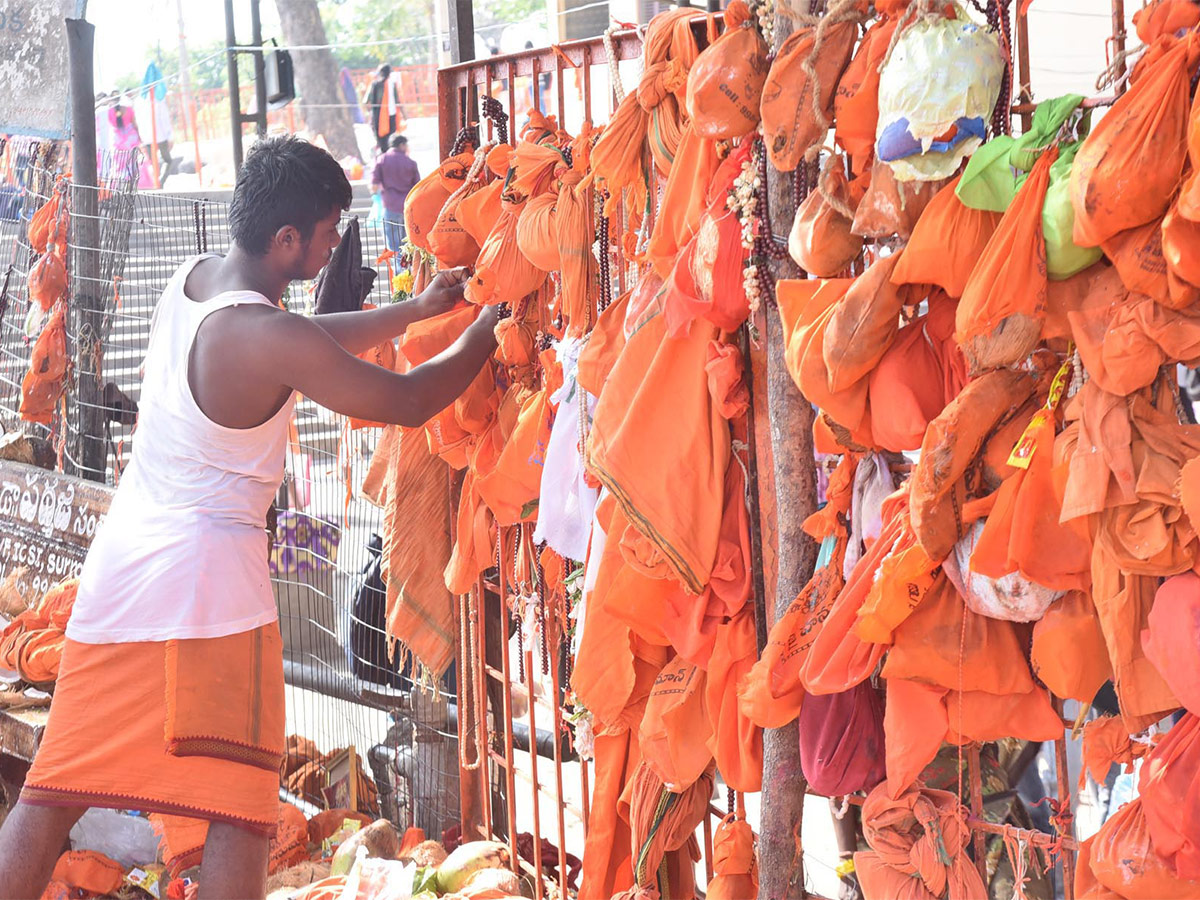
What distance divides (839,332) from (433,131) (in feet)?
69.2

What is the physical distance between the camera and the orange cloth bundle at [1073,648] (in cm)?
199

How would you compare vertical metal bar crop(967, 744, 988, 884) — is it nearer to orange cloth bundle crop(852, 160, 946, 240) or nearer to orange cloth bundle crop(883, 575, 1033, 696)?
orange cloth bundle crop(883, 575, 1033, 696)

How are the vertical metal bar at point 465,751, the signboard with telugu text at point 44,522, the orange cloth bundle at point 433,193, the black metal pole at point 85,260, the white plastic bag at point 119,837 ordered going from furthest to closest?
the black metal pole at point 85,260 < the signboard with telugu text at point 44,522 < the white plastic bag at point 119,837 < the vertical metal bar at point 465,751 < the orange cloth bundle at point 433,193

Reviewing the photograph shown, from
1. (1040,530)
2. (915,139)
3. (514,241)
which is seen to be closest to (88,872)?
(514,241)

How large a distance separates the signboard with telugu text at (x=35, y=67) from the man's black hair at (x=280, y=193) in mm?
3509

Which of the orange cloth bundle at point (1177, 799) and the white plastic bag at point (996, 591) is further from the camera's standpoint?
the white plastic bag at point (996, 591)

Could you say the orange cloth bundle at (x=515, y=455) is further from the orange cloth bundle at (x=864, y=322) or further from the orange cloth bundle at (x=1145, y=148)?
the orange cloth bundle at (x=1145, y=148)

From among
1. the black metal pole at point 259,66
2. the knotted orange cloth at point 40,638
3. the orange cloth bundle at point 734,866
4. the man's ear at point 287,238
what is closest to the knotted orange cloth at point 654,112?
the man's ear at point 287,238

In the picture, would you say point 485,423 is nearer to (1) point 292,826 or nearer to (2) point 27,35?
(1) point 292,826

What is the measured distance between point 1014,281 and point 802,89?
565 mm

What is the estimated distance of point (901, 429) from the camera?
2.12 m

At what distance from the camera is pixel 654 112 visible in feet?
8.67

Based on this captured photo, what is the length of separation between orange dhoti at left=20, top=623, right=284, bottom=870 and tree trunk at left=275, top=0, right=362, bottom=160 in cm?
2193

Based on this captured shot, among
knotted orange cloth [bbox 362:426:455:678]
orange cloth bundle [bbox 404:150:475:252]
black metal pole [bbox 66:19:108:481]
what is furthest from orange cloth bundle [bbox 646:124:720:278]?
black metal pole [bbox 66:19:108:481]
